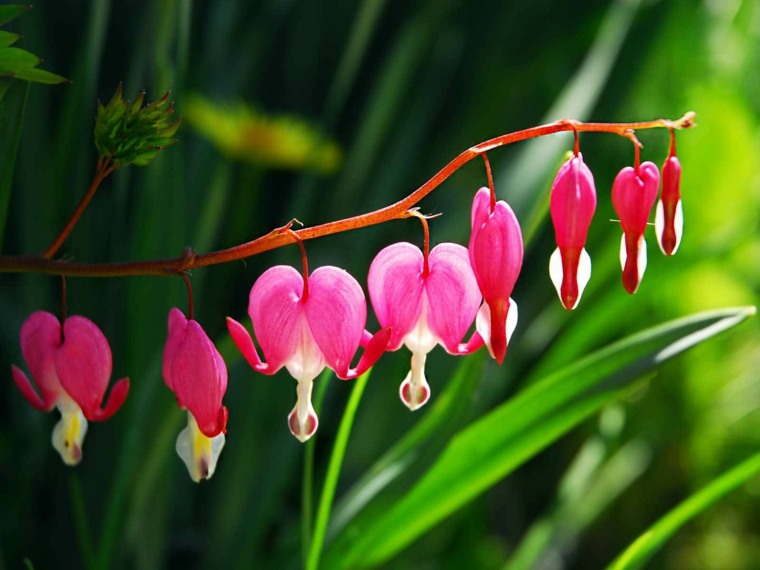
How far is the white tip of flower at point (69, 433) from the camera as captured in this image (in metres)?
0.41

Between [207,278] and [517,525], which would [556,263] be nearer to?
[207,278]

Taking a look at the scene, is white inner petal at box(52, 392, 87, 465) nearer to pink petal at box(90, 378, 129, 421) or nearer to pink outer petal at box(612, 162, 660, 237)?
pink petal at box(90, 378, 129, 421)

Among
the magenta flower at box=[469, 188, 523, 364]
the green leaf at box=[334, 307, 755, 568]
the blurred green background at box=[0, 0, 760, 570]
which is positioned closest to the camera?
the magenta flower at box=[469, 188, 523, 364]

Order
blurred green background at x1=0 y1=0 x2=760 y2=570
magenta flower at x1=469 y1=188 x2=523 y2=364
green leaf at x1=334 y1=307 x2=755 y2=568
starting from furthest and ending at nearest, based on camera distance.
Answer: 1. blurred green background at x1=0 y1=0 x2=760 y2=570
2. green leaf at x1=334 y1=307 x2=755 y2=568
3. magenta flower at x1=469 y1=188 x2=523 y2=364

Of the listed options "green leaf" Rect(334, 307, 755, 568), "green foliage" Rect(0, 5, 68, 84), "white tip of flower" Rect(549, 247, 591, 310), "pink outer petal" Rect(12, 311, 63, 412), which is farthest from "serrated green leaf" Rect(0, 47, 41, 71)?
"green leaf" Rect(334, 307, 755, 568)

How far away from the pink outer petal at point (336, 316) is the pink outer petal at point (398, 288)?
0.01 meters

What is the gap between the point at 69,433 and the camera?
411 millimetres

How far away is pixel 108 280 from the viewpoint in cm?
82

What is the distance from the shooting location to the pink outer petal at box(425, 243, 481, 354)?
15.0 inches

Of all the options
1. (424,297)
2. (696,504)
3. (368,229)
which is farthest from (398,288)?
(368,229)

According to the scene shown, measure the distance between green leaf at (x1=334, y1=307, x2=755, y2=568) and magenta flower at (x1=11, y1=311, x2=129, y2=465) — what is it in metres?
0.20

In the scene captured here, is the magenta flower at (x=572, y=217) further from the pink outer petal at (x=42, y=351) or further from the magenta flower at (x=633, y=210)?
the pink outer petal at (x=42, y=351)

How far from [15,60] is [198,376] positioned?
0.43ft

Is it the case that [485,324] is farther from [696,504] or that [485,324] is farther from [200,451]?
[696,504]
